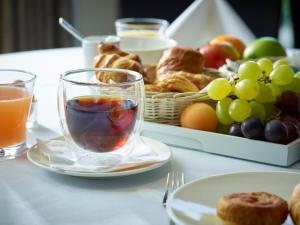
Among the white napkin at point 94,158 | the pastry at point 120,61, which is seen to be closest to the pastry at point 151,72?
the pastry at point 120,61

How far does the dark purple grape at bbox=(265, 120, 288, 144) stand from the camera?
1.11 metres

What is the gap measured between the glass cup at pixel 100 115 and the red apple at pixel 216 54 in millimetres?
→ 757

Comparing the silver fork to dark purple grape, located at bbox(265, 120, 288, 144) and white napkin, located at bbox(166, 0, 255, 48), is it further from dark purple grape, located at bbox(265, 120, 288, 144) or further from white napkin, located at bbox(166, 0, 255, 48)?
white napkin, located at bbox(166, 0, 255, 48)

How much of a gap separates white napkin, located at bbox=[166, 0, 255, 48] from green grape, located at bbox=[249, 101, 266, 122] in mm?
866

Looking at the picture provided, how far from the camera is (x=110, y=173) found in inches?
38.3

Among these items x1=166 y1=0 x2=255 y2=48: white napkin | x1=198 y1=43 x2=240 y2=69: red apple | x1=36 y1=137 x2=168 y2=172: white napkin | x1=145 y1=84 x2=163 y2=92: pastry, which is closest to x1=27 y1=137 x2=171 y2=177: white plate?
x1=36 y1=137 x2=168 y2=172: white napkin

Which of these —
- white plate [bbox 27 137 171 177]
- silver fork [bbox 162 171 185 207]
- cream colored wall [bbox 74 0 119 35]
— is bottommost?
cream colored wall [bbox 74 0 119 35]

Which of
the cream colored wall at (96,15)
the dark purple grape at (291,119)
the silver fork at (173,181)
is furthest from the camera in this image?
the cream colored wall at (96,15)

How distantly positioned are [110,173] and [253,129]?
0.29 metres

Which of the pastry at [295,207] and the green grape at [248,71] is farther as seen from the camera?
the green grape at [248,71]

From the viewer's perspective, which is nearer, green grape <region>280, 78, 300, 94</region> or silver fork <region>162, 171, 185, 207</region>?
silver fork <region>162, 171, 185, 207</region>

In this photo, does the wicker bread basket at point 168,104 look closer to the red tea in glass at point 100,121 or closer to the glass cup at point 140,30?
the red tea in glass at point 100,121

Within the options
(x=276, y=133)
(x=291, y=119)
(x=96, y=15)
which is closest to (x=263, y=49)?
(x=291, y=119)

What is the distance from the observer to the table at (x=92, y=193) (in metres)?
0.86
